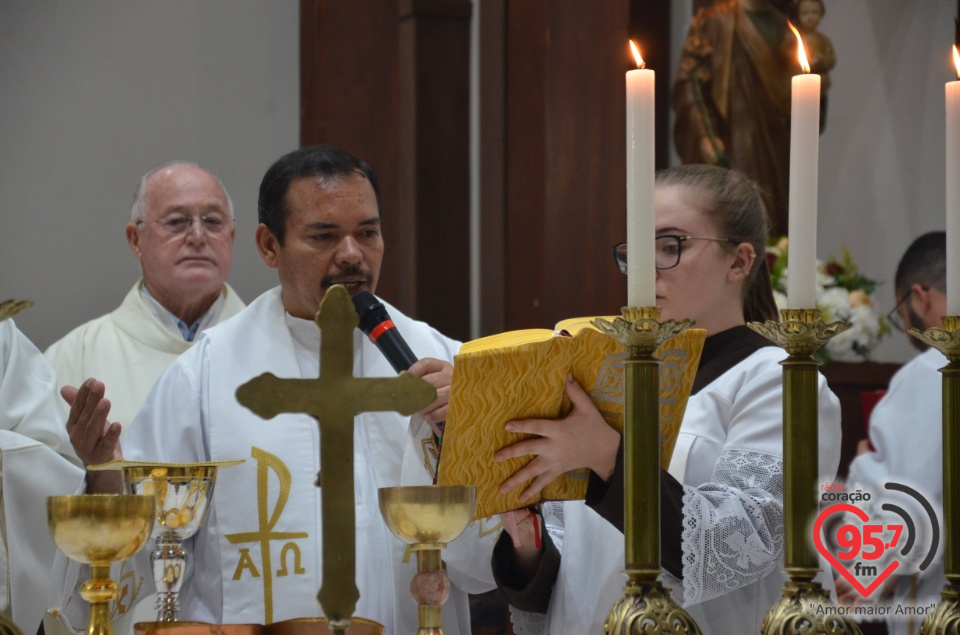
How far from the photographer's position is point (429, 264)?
6375 mm

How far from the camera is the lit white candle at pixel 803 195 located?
166cm

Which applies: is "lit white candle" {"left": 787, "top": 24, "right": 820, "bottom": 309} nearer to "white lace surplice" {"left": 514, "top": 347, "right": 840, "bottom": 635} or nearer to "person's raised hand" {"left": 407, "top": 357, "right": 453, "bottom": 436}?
"white lace surplice" {"left": 514, "top": 347, "right": 840, "bottom": 635}

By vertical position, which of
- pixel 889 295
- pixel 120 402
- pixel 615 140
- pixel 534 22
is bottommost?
pixel 120 402

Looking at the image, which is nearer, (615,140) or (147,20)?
(615,140)

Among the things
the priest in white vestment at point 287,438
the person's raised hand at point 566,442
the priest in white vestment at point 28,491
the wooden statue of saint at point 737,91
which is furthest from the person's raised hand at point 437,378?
the wooden statue of saint at point 737,91

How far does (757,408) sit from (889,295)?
521cm

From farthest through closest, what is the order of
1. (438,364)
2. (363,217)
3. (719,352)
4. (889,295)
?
1. (889,295)
2. (363,217)
3. (719,352)
4. (438,364)

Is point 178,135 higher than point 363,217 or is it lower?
higher

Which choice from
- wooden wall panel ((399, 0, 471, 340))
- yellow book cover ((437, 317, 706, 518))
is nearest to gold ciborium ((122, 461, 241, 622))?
yellow book cover ((437, 317, 706, 518))

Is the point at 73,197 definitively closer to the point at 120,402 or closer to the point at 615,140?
the point at 120,402

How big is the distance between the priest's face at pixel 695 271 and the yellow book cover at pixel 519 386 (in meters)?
0.69

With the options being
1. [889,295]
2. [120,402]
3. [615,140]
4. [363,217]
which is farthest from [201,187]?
[889,295]

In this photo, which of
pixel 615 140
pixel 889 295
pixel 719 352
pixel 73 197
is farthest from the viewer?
pixel 889 295

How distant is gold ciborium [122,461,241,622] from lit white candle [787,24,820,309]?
101 centimetres
